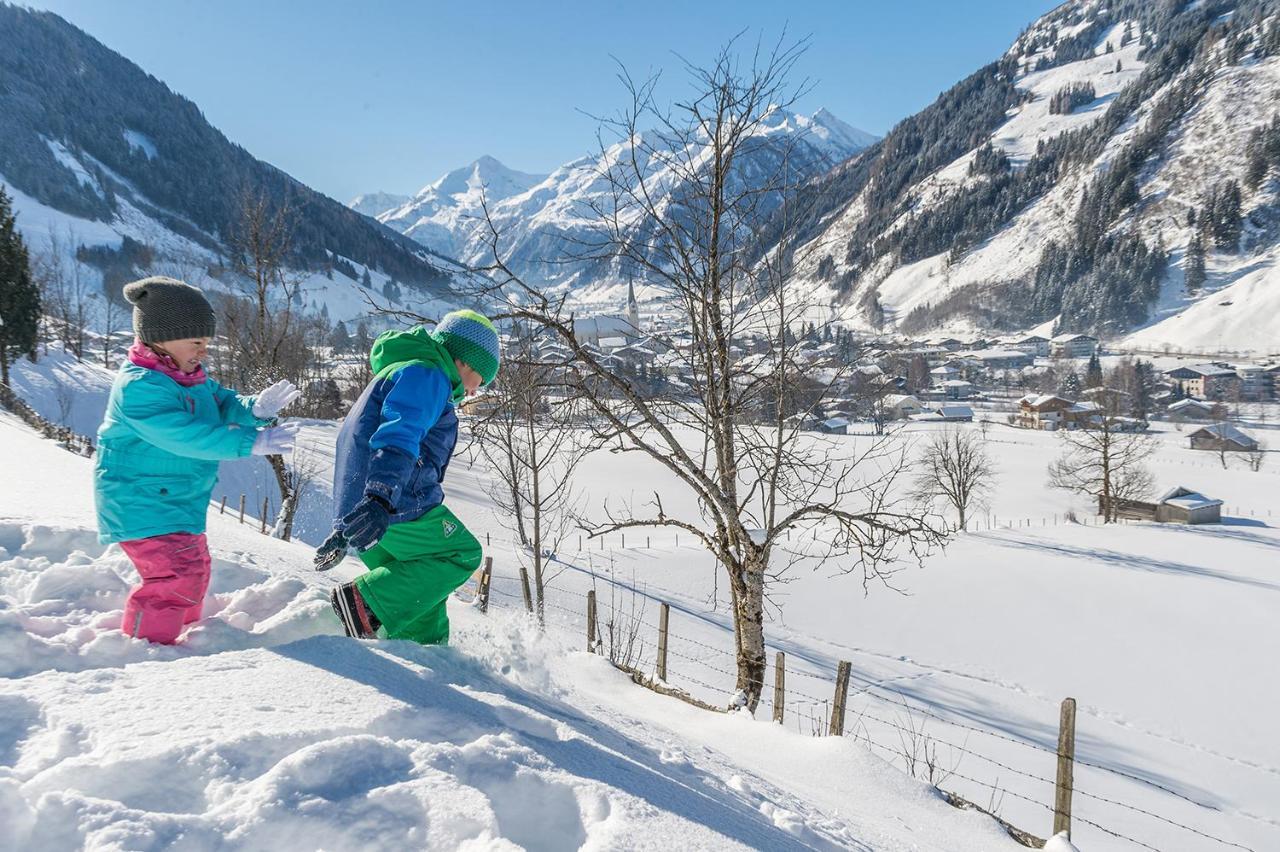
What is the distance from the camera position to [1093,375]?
77438mm

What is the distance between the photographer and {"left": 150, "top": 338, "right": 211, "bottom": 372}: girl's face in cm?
255

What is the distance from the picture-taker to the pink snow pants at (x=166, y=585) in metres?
2.26

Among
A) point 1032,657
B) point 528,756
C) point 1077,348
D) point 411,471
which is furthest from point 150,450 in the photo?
point 1077,348

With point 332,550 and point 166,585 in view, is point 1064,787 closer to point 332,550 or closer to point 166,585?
point 332,550

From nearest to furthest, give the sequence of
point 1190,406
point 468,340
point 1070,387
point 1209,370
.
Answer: point 468,340, point 1190,406, point 1070,387, point 1209,370

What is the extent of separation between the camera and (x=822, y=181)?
19.2 ft

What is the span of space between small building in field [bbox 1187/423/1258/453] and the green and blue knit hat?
236ft

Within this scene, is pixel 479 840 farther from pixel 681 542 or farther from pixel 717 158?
pixel 681 542

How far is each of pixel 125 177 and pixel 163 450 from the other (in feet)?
504

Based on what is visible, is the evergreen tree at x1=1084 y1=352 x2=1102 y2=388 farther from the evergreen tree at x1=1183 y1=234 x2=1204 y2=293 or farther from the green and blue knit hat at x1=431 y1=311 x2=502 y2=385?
the green and blue knit hat at x1=431 y1=311 x2=502 y2=385

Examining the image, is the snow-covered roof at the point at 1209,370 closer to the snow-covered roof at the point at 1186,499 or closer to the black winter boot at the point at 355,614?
the snow-covered roof at the point at 1186,499

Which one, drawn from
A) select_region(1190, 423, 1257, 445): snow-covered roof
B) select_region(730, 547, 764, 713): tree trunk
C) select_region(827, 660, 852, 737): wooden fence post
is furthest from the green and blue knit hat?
select_region(1190, 423, 1257, 445): snow-covered roof

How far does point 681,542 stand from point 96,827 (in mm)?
23495

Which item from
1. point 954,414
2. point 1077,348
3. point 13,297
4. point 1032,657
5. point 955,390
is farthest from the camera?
point 1077,348
